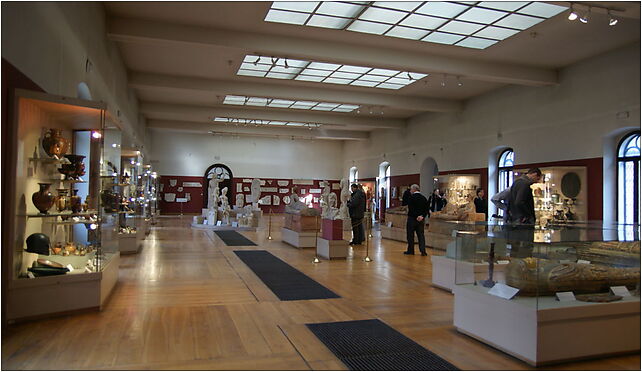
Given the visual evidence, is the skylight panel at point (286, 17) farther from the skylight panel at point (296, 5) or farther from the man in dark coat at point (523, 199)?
the man in dark coat at point (523, 199)

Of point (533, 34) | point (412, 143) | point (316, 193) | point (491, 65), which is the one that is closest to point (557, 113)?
point (491, 65)

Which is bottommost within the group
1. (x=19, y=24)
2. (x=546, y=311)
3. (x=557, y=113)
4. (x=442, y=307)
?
(x=442, y=307)

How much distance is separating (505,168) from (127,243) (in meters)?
13.3

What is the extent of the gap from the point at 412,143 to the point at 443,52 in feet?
35.9

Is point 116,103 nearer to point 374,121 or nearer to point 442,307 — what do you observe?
point 442,307

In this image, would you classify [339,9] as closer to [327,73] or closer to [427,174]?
[327,73]

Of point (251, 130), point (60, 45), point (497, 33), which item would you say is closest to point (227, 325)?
point (60, 45)

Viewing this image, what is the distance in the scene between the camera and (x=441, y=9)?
10.4m

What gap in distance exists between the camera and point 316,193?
112 feet

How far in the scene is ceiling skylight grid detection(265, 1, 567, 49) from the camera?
10.2 m

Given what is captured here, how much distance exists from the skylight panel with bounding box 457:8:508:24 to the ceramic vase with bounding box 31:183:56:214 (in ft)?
29.5

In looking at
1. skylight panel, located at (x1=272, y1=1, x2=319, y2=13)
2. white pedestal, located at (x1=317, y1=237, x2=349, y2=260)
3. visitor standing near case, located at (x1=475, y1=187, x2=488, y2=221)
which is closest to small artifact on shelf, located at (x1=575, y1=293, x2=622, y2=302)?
white pedestal, located at (x1=317, y1=237, x2=349, y2=260)

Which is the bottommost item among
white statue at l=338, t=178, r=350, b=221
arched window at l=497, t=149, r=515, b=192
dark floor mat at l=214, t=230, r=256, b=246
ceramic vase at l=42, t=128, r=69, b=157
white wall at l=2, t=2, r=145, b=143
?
dark floor mat at l=214, t=230, r=256, b=246

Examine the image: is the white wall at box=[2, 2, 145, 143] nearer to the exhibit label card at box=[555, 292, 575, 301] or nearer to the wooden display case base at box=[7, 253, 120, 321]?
the wooden display case base at box=[7, 253, 120, 321]
